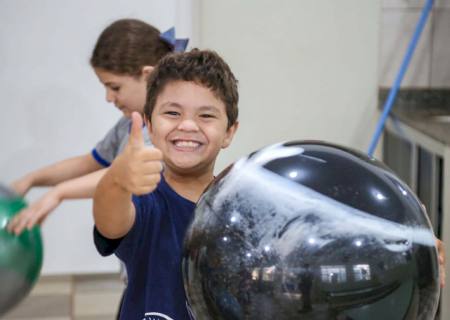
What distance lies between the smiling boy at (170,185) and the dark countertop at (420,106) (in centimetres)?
169

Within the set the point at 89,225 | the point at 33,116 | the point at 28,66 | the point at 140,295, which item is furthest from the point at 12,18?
the point at 140,295

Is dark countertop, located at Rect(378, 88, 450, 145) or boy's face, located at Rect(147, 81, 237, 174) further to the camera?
dark countertop, located at Rect(378, 88, 450, 145)

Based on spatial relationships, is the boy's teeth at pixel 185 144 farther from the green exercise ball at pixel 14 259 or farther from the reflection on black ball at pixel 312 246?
the green exercise ball at pixel 14 259

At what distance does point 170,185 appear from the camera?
1228mm

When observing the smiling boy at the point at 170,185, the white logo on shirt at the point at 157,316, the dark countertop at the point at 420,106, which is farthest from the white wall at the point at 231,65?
the white logo on shirt at the point at 157,316

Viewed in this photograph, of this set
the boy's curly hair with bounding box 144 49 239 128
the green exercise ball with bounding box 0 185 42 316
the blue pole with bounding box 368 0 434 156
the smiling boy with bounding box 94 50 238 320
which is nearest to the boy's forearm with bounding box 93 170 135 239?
the smiling boy with bounding box 94 50 238 320

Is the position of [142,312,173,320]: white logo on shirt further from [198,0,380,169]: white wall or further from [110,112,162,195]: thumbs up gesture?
[198,0,380,169]: white wall

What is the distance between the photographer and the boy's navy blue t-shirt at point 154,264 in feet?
3.72

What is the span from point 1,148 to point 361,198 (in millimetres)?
2542

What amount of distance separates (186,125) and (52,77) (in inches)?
84.6

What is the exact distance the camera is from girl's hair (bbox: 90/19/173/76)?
1843 millimetres

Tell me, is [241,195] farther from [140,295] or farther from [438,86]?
[438,86]

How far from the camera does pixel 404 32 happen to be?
3.25 m

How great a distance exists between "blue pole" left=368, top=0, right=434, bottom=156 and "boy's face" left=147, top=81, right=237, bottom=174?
1.99 metres
